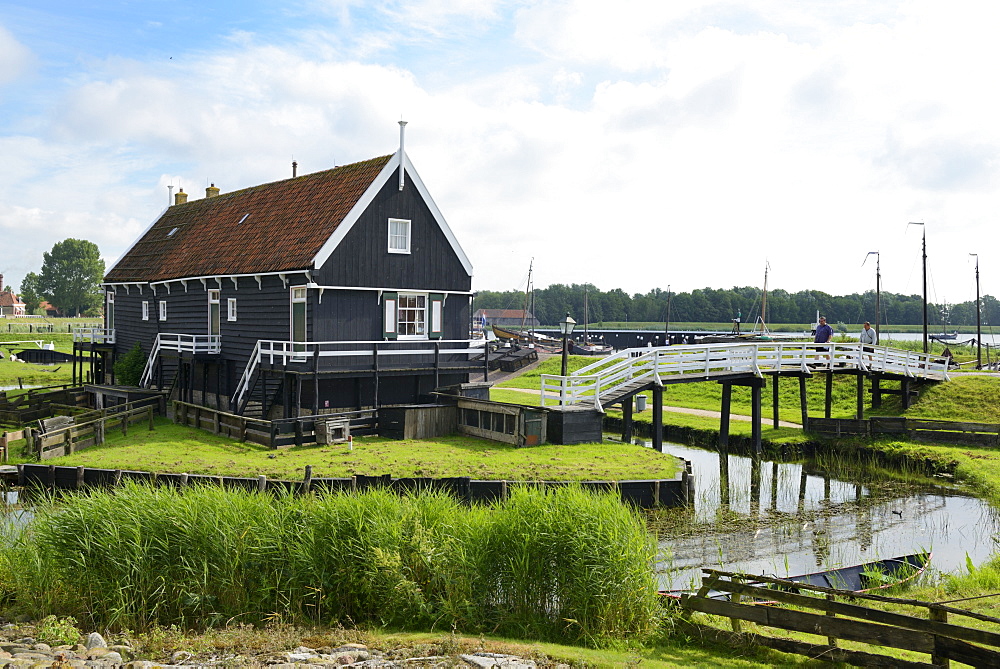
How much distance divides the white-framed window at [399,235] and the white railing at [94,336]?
18.3 metres

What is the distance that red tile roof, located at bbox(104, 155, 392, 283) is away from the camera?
89.2ft

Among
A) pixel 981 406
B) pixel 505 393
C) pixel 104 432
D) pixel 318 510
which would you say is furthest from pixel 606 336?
pixel 318 510

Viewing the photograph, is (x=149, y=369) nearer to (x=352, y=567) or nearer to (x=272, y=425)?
(x=272, y=425)

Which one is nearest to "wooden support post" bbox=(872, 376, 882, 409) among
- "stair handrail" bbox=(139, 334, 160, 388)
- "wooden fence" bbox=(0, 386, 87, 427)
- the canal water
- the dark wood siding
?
the canal water

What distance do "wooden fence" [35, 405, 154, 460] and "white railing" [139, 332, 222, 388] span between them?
3.65 metres

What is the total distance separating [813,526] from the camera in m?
18.6

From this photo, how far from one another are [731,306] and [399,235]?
135 meters

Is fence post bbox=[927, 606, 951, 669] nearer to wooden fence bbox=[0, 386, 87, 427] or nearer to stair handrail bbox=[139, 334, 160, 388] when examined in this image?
wooden fence bbox=[0, 386, 87, 427]

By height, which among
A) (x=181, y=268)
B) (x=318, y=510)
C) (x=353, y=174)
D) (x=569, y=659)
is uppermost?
(x=353, y=174)

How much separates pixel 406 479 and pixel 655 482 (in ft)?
19.8

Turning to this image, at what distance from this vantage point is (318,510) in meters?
11.6

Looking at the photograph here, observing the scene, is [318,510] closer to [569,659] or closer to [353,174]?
[569,659]

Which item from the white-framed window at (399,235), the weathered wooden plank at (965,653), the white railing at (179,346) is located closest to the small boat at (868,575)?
the weathered wooden plank at (965,653)

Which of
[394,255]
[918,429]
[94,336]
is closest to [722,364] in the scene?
[918,429]
